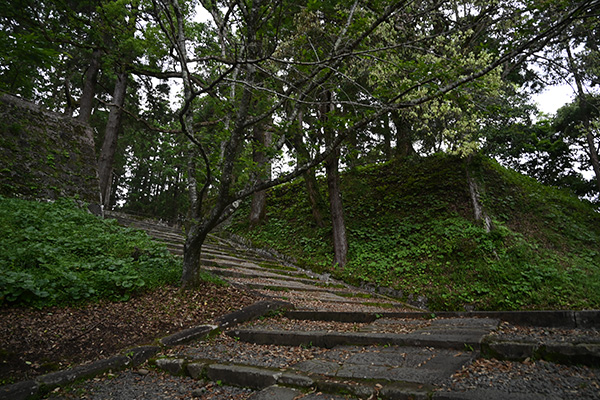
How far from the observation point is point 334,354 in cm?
282

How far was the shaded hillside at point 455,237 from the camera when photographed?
640 centimetres

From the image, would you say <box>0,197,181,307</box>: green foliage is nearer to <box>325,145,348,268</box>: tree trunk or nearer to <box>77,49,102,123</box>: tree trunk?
<box>325,145,348,268</box>: tree trunk

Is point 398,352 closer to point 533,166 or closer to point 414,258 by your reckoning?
point 414,258

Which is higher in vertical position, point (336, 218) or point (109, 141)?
point (109, 141)

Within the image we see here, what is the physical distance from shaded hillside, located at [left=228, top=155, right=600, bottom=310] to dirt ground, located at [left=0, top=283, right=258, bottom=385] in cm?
477

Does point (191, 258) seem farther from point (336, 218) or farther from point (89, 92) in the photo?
point (89, 92)

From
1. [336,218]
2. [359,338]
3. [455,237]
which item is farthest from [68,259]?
[455,237]

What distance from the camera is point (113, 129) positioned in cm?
1023

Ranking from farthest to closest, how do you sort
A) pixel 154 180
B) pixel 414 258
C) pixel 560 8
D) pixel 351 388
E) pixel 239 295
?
pixel 154 180, pixel 414 258, pixel 239 295, pixel 560 8, pixel 351 388

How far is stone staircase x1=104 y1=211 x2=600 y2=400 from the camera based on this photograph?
2025mm

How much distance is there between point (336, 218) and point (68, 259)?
608 centimetres

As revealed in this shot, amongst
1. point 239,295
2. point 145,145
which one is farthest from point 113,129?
point 239,295

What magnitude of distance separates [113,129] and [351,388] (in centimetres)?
1112

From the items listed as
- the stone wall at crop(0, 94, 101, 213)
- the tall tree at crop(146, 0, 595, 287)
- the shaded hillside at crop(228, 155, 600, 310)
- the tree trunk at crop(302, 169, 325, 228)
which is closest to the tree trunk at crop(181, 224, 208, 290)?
the tall tree at crop(146, 0, 595, 287)
